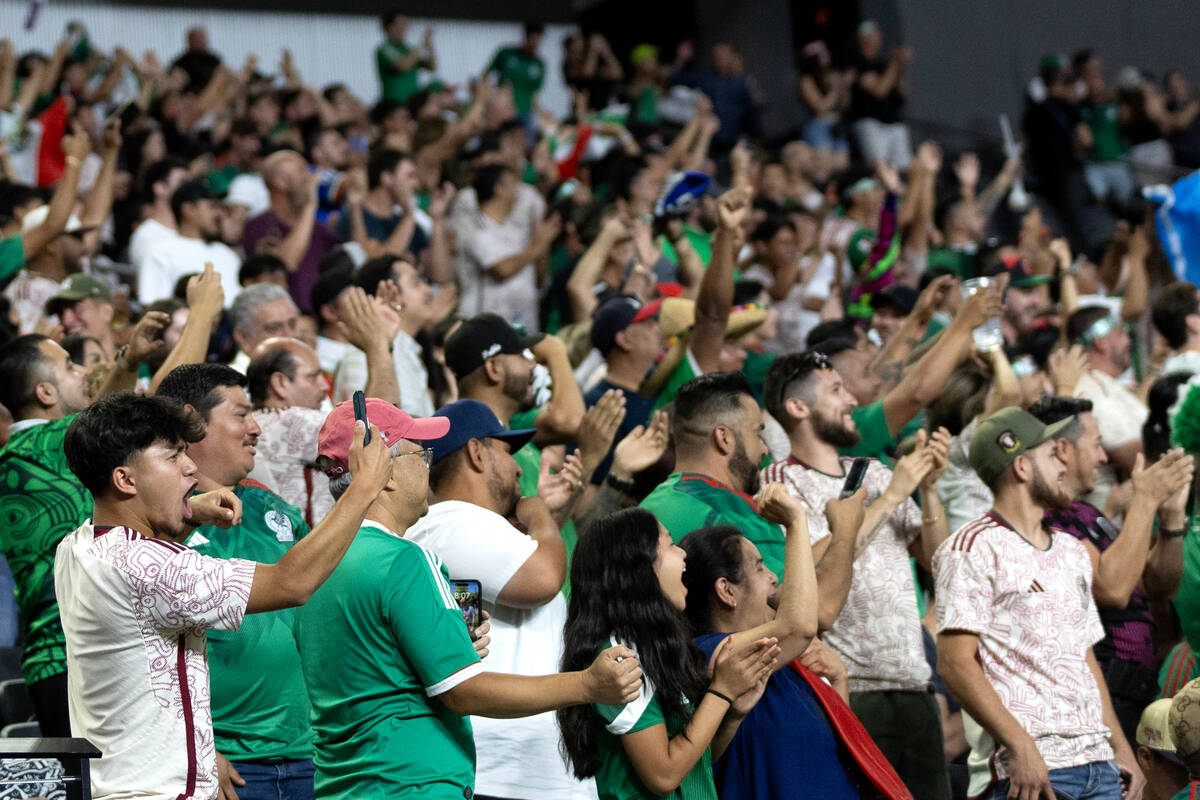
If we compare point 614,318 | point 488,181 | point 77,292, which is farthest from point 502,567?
point 488,181

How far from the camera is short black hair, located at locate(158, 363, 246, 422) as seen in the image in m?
4.26

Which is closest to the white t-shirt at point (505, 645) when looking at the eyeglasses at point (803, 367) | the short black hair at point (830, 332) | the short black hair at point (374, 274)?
the eyeglasses at point (803, 367)

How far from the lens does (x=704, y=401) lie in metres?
5.08

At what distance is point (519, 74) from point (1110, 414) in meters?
9.82

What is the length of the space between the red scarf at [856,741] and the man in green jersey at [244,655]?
140cm

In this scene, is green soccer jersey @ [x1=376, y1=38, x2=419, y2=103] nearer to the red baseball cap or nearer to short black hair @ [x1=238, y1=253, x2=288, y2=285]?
short black hair @ [x1=238, y1=253, x2=288, y2=285]

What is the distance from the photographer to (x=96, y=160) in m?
11.6

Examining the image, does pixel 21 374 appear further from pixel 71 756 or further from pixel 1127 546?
pixel 1127 546

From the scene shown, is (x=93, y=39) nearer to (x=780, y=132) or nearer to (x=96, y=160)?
(x=96, y=160)

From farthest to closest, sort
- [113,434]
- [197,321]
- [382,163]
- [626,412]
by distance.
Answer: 1. [382,163]
2. [626,412]
3. [197,321]
4. [113,434]

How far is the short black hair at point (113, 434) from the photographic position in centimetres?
339

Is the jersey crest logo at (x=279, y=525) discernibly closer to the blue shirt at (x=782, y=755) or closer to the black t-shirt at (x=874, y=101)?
the blue shirt at (x=782, y=755)

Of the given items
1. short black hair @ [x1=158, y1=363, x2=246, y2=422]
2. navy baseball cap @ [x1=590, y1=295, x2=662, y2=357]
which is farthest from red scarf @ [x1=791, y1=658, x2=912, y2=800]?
navy baseball cap @ [x1=590, y1=295, x2=662, y2=357]

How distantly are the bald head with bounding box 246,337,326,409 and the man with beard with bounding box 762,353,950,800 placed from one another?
5.48 ft
